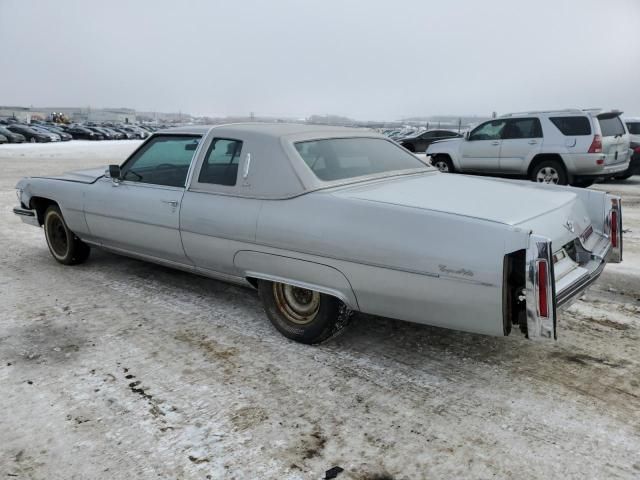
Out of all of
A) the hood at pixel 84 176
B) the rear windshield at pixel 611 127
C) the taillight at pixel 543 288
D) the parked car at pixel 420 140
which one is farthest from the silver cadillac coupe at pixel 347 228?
the parked car at pixel 420 140

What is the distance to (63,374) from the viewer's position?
127 inches

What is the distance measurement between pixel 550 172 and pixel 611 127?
145cm

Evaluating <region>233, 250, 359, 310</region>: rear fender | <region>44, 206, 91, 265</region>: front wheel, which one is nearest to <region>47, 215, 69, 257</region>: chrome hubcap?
<region>44, 206, 91, 265</region>: front wheel

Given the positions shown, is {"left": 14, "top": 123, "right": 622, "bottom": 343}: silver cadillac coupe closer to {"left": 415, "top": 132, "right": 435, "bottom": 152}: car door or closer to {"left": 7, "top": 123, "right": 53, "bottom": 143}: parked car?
{"left": 415, "top": 132, "right": 435, "bottom": 152}: car door

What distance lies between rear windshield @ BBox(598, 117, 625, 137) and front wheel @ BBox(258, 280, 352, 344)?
29.4ft

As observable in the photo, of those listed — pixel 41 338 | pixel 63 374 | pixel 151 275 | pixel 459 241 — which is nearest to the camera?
pixel 459 241

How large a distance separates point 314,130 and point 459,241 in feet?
5.84

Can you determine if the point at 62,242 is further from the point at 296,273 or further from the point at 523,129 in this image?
the point at 523,129

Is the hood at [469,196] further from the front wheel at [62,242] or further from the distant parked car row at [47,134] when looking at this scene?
the distant parked car row at [47,134]

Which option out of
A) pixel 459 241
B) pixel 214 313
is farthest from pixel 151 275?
pixel 459 241

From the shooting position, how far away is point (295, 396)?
2969mm

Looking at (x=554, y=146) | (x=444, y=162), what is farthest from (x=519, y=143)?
(x=444, y=162)

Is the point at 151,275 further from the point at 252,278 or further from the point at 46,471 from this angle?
the point at 46,471

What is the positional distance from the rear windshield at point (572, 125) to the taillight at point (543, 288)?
8814 mm
